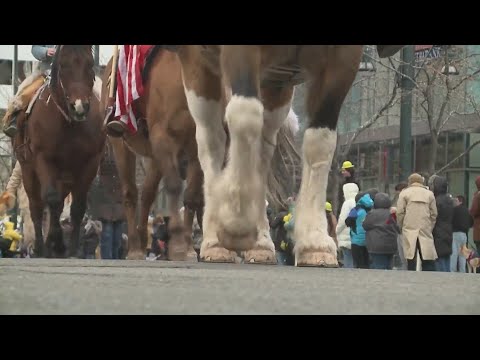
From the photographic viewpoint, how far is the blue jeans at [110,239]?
63.7ft

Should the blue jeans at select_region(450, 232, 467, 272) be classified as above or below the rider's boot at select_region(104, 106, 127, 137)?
below

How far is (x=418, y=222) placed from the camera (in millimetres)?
14469

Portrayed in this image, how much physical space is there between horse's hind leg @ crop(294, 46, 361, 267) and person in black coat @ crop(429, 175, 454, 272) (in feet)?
23.6

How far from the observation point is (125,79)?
1241 centimetres

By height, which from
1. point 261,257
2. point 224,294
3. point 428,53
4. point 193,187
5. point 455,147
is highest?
point 428,53

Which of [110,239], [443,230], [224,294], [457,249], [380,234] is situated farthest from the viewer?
[110,239]

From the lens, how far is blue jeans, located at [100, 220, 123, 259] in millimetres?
19422

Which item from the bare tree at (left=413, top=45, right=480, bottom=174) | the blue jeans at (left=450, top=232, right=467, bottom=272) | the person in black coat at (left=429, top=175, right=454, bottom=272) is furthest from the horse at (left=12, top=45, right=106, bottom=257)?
the bare tree at (left=413, top=45, right=480, bottom=174)

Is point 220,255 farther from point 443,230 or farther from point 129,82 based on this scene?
point 443,230

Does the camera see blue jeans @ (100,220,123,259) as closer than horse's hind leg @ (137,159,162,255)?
No

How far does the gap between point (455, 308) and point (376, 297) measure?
54cm

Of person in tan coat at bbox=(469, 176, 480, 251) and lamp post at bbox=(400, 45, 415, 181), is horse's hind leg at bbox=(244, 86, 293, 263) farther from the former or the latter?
lamp post at bbox=(400, 45, 415, 181)

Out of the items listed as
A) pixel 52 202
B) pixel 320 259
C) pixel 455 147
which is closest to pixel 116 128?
pixel 52 202

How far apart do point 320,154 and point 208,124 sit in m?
1.32
